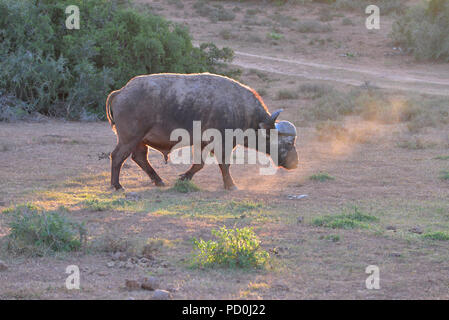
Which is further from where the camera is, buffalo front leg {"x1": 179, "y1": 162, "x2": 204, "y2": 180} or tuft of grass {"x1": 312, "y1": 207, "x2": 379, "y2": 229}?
buffalo front leg {"x1": 179, "y1": 162, "x2": 204, "y2": 180}

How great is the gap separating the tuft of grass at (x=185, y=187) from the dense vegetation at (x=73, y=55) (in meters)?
7.64

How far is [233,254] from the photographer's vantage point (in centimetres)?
559

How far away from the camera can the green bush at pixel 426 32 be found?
82.1 feet

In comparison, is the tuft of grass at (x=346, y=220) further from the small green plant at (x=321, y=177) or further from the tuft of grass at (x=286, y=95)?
the tuft of grass at (x=286, y=95)

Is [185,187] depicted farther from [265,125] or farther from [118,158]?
[265,125]

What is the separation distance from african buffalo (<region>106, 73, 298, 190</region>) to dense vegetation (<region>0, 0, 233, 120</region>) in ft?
23.8

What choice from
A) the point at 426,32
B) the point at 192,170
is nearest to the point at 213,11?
the point at 426,32

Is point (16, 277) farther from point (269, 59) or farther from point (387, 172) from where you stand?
point (269, 59)

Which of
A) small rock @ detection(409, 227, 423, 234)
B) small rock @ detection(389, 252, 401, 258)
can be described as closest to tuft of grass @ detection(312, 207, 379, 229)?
small rock @ detection(409, 227, 423, 234)

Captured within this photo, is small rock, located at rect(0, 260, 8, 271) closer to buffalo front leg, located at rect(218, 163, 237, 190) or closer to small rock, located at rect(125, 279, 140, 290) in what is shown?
small rock, located at rect(125, 279, 140, 290)

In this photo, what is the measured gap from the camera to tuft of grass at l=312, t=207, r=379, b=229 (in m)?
7.06

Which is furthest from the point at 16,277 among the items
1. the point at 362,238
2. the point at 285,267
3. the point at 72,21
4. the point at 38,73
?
the point at 72,21

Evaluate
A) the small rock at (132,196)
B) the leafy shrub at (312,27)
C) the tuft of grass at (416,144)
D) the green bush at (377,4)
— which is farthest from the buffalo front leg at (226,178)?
the green bush at (377,4)

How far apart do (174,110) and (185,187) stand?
1.15 meters
